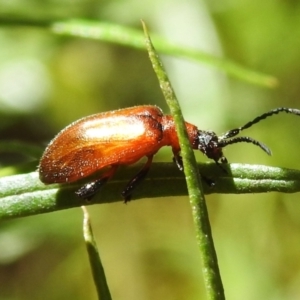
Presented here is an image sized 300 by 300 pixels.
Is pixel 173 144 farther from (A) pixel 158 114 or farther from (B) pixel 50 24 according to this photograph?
(B) pixel 50 24

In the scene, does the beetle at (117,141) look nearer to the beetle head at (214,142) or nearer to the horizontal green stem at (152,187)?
the beetle head at (214,142)

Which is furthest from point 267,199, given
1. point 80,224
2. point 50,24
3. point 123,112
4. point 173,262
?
point 50,24

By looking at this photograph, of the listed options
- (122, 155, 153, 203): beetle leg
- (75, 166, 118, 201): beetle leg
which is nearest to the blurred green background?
(75, 166, 118, 201): beetle leg

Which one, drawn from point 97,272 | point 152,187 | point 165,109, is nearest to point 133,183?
point 152,187

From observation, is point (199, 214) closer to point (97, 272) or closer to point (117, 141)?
point (97, 272)

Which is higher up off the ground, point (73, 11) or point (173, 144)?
point (73, 11)

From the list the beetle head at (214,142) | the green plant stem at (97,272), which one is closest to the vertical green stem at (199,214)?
the green plant stem at (97,272)
